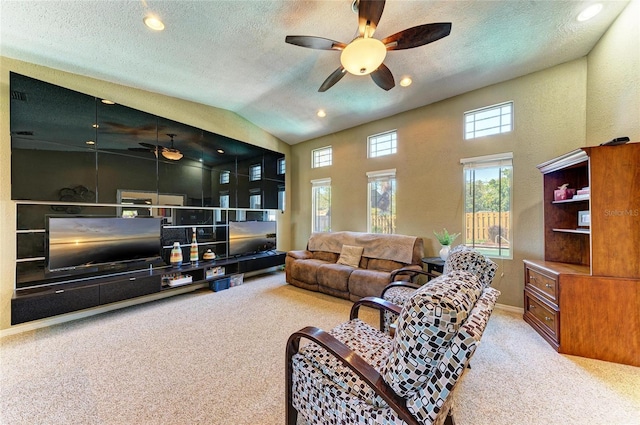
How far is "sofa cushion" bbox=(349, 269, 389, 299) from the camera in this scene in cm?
332

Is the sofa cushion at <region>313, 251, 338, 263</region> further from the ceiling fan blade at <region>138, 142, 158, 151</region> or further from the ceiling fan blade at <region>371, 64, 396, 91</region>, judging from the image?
the ceiling fan blade at <region>138, 142, 158, 151</region>

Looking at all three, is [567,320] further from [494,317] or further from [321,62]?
[321,62]

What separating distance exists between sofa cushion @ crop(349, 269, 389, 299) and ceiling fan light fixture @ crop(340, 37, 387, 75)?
2.57 metres

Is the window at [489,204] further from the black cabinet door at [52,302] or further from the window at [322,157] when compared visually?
the black cabinet door at [52,302]

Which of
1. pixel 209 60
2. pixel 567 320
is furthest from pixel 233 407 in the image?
pixel 209 60

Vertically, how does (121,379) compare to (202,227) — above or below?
below

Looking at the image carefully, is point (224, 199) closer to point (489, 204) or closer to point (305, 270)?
point (305, 270)

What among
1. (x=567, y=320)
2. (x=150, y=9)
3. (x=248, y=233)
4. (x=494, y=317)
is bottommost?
(x=494, y=317)

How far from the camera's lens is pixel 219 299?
148 inches

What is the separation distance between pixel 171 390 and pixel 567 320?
139 inches

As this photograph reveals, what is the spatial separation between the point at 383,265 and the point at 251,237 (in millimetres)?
2672

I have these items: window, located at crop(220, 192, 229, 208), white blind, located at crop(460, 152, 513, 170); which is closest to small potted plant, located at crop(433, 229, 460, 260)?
white blind, located at crop(460, 152, 513, 170)

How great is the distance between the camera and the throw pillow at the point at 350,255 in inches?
164

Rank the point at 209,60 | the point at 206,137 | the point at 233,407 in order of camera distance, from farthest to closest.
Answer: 1. the point at 206,137
2. the point at 209,60
3. the point at 233,407
